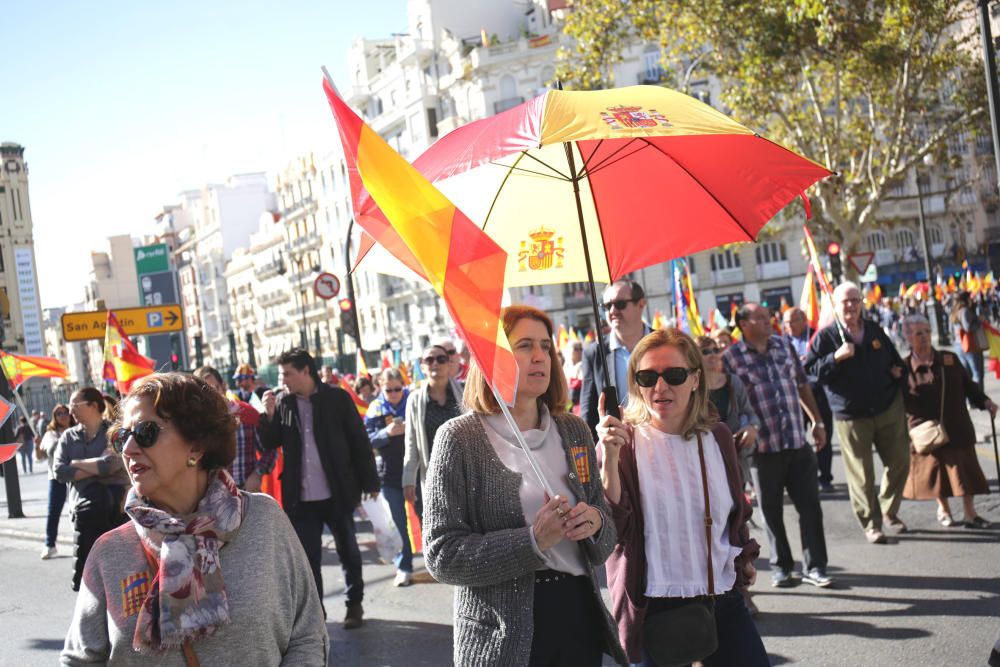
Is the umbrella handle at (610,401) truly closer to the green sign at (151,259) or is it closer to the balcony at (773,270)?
the balcony at (773,270)

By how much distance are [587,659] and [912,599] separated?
13.4ft

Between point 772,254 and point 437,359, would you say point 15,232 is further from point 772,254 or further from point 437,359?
point 437,359

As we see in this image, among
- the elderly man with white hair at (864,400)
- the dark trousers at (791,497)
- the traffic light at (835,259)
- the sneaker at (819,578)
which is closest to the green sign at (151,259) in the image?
the traffic light at (835,259)

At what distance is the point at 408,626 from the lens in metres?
7.52

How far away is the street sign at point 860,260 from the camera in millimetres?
21427

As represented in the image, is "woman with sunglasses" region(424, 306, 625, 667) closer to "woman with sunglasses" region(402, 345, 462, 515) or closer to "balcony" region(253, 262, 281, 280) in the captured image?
"woman with sunglasses" region(402, 345, 462, 515)

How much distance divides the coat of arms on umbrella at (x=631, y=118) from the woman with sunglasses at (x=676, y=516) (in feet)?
2.48

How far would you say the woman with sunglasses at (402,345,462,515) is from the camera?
7.81 m

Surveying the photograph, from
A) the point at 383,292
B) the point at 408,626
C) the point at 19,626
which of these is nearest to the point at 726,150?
the point at 408,626

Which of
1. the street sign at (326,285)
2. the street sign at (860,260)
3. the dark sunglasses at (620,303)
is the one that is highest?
the street sign at (326,285)

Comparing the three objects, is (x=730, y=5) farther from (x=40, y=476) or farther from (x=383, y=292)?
(x=383, y=292)

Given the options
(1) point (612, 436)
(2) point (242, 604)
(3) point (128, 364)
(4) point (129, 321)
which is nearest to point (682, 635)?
(1) point (612, 436)

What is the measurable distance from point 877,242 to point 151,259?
181ft

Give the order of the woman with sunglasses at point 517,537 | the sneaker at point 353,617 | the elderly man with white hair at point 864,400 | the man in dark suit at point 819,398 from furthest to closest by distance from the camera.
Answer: the man in dark suit at point 819,398 < the elderly man with white hair at point 864,400 < the sneaker at point 353,617 < the woman with sunglasses at point 517,537
